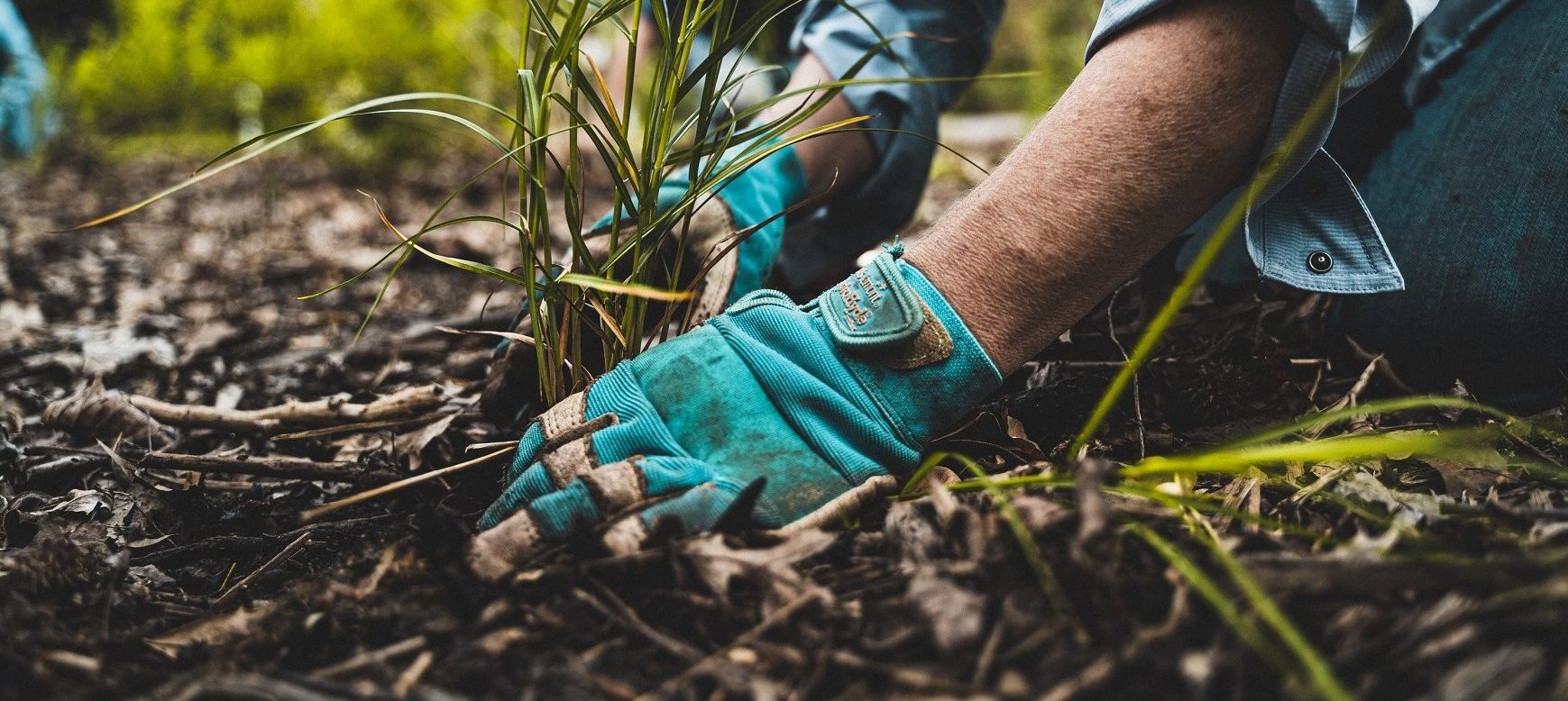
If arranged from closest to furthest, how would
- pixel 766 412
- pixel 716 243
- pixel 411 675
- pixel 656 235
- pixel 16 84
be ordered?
1. pixel 411 675
2. pixel 766 412
3. pixel 656 235
4. pixel 716 243
5. pixel 16 84

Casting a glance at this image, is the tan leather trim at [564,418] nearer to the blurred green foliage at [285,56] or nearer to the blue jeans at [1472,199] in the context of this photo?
the blue jeans at [1472,199]

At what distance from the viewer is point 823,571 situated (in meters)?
0.81

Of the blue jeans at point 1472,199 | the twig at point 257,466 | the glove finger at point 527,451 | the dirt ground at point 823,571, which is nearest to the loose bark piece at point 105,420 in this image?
the dirt ground at point 823,571

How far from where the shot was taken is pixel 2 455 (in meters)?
1.23

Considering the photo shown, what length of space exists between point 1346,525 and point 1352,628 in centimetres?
25

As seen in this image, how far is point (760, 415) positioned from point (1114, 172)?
452 mm

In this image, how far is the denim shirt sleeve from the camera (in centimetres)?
86

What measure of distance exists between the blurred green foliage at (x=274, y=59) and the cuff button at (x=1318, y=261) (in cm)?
423

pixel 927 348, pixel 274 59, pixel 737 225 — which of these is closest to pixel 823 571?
pixel 927 348

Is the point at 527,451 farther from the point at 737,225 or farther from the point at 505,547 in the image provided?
Result: the point at 737,225

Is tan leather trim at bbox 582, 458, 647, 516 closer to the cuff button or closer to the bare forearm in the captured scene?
the bare forearm

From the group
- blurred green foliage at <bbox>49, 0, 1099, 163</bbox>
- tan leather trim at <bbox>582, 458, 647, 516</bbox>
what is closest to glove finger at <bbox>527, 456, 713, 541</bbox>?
tan leather trim at <bbox>582, 458, 647, 516</bbox>

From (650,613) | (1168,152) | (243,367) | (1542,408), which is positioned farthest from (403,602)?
(1542,408)

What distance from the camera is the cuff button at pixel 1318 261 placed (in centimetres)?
105
